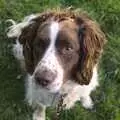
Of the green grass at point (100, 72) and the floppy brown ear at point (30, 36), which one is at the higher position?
the floppy brown ear at point (30, 36)

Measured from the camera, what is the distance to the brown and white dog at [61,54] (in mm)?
4848

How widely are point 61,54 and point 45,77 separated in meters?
0.26

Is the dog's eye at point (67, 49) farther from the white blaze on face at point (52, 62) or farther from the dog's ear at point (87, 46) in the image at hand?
the dog's ear at point (87, 46)

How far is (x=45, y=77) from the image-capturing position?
15.6 ft

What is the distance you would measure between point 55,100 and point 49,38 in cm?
91

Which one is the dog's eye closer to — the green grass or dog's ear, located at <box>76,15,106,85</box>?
dog's ear, located at <box>76,15,106,85</box>

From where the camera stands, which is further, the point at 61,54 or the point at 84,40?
the point at 84,40

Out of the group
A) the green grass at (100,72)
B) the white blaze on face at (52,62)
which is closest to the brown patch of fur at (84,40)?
the white blaze on face at (52,62)

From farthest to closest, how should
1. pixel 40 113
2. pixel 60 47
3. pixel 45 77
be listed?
pixel 40 113
pixel 60 47
pixel 45 77

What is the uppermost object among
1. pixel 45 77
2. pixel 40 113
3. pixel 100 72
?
pixel 45 77

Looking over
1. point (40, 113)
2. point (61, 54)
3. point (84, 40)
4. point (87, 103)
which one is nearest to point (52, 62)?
point (61, 54)

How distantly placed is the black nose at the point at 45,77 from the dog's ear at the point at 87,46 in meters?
0.45

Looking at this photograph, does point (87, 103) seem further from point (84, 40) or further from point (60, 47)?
point (60, 47)

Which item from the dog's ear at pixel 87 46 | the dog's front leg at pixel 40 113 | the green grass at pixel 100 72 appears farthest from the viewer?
the green grass at pixel 100 72
